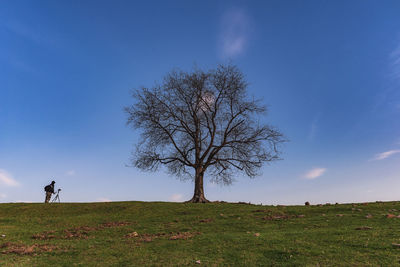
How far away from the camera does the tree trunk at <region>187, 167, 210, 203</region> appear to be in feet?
107

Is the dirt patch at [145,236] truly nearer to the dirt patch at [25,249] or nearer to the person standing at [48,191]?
the dirt patch at [25,249]

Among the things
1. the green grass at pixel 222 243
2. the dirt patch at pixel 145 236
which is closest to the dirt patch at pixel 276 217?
the green grass at pixel 222 243

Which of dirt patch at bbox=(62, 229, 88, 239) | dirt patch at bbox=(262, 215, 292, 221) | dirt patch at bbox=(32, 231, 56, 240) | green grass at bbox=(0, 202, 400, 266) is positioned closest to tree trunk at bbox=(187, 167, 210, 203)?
green grass at bbox=(0, 202, 400, 266)

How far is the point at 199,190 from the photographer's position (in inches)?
1296

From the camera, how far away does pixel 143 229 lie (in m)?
17.7

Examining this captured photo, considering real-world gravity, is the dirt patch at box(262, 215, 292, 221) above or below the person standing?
below

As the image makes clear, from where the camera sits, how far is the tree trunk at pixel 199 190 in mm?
32625

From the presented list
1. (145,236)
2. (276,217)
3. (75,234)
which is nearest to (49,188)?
(75,234)

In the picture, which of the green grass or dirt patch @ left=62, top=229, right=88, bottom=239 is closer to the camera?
the green grass

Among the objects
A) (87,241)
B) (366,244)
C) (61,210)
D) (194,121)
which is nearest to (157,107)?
(194,121)

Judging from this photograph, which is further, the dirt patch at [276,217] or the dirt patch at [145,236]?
the dirt patch at [276,217]

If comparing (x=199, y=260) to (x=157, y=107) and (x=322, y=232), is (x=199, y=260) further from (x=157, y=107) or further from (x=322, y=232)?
(x=157, y=107)

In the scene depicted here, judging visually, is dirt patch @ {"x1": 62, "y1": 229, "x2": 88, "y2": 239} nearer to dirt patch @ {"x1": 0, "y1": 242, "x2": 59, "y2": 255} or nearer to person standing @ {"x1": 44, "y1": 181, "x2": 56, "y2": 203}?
dirt patch @ {"x1": 0, "y1": 242, "x2": 59, "y2": 255}

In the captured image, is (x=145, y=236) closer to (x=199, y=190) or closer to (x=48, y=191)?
(x=199, y=190)
